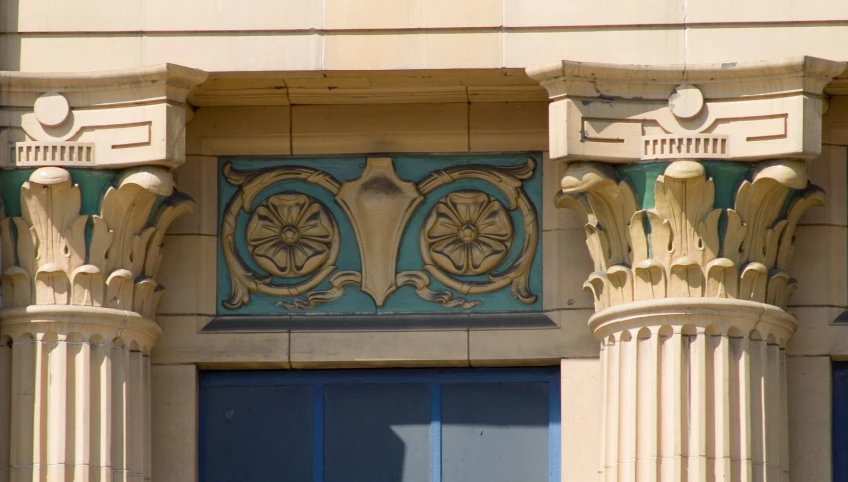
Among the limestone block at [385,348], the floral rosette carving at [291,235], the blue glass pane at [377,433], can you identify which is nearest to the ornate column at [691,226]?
the limestone block at [385,348]

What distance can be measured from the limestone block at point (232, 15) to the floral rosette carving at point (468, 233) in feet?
5.78

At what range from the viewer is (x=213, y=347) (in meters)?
16.7

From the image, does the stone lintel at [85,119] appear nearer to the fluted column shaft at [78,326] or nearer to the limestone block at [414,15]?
the fluted column shaft at [78,326]

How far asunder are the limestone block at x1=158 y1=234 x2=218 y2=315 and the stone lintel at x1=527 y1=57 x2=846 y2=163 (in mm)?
2743

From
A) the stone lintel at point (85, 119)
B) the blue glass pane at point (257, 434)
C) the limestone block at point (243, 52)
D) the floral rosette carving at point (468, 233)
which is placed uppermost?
the limestone block at point (243, 52)

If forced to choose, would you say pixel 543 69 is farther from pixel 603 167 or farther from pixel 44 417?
pixel 44 417

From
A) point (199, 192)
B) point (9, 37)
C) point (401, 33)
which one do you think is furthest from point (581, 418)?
point (9, 37)

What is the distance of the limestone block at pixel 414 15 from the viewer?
1614 cm

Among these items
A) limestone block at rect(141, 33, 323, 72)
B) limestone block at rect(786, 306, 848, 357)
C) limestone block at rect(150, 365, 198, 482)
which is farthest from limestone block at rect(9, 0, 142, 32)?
limestone block at rect(786, 306, 848, 357)

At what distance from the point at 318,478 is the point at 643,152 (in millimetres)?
3311

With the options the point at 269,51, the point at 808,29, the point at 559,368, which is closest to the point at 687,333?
the point at 559,368

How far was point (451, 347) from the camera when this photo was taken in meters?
16.6

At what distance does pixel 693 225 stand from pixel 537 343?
148 centimetres

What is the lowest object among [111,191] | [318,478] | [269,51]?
[318,478]
